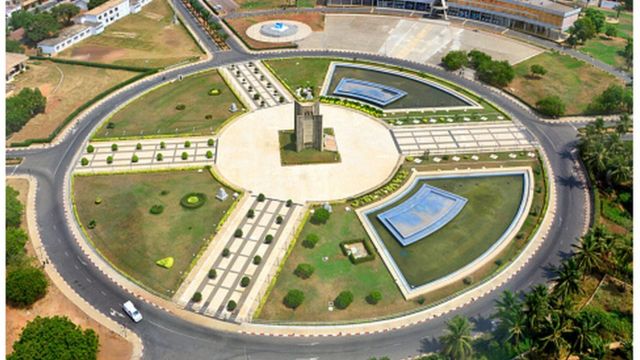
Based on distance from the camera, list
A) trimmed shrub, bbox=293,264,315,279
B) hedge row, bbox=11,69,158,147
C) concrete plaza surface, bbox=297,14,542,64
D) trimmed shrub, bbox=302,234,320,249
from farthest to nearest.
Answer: concrete plaza surface, bbox=297,14,542,64, hedge row, bbox=11,69,158,147, trimmed shrub, bbox=302,234,320,249, trimmed shrub, bbox=293,264,315,279

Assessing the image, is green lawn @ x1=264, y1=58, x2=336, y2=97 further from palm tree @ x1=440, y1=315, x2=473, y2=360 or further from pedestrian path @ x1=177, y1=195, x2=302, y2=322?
palm tree @ x1=440, y1=315, x2=473, y2=360

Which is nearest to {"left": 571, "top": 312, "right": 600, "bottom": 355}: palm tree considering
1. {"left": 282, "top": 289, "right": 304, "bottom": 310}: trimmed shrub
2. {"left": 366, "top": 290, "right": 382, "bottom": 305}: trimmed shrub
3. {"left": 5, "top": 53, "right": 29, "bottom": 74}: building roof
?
{"left": 366, "top": 290, "right": 382, "bottom": 305}: trimmed shrub

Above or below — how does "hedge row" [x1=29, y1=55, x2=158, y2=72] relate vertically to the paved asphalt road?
above

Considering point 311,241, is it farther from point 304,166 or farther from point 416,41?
point 416,41

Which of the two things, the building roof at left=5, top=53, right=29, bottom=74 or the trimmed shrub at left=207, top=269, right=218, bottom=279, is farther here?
the building roof at left=5, top=53, right=29, bottom=74

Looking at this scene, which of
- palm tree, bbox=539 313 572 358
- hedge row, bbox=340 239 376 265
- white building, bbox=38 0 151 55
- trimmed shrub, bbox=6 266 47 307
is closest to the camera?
palm tree, bbox=539 313 572 358

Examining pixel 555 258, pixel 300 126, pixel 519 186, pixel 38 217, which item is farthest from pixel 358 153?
pixel 38 217
